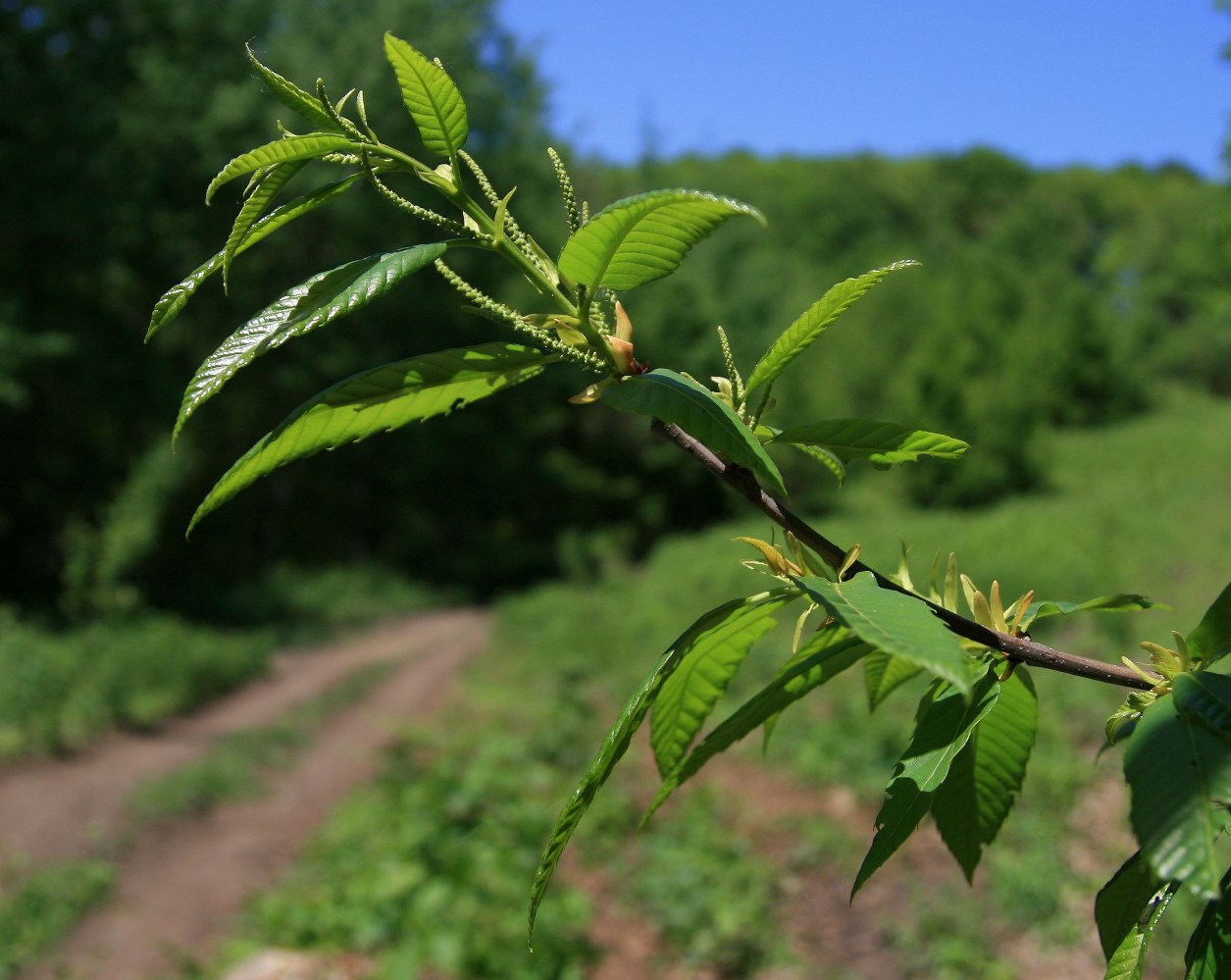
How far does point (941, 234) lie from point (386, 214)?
106 feet

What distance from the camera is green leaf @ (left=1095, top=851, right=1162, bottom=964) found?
0.60 m

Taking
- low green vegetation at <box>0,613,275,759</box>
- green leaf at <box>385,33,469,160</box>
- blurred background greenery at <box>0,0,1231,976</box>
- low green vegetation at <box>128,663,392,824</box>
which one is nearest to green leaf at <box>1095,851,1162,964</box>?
green leaf at <box>385,33,469,160</box>

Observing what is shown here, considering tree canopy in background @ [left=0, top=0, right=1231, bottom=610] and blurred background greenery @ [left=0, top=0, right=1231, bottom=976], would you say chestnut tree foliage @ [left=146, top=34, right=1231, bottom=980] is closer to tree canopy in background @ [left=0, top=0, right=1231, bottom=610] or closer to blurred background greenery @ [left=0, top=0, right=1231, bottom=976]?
blurred background greenery @ [left=0, top=0, right=1231, bottom=976]

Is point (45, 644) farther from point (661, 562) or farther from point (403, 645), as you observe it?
point (661, 562)

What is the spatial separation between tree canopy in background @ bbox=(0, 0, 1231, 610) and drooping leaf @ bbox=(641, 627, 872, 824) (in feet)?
18.6

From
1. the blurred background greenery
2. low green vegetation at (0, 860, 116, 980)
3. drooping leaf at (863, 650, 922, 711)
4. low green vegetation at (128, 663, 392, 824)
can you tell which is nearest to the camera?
drooping leaf at (863, 650, 922, 711)

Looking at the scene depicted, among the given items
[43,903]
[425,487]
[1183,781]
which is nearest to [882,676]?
[1183,781]

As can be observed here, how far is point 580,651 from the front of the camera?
9.68 m

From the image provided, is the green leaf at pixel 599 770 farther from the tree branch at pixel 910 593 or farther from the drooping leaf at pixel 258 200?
the drooping leaf at pixel 258 200

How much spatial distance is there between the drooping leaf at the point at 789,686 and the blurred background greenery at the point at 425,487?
3.08 metres

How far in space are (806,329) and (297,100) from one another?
29 centimetres

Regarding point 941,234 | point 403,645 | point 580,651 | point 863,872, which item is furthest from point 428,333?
point 941,234

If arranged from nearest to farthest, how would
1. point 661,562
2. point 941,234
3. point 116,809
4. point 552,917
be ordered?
point 552,917 < point 116,809 < point 661,562 < point 941,234

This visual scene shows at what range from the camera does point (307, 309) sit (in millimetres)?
542
